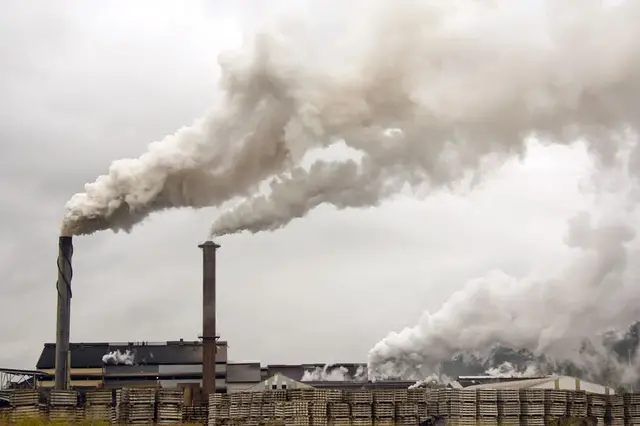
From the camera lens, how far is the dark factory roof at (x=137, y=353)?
83.4m

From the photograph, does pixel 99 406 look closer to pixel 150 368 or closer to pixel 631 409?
pixel 631 409

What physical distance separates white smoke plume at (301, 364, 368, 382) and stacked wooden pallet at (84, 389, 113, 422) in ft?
159

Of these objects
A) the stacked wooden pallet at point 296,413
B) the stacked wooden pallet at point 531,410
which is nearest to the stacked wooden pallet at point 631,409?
the stacked wooden pallet at point 531,410

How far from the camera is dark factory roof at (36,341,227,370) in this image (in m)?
83.4

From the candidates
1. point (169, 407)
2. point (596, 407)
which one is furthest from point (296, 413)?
point (596, 407)

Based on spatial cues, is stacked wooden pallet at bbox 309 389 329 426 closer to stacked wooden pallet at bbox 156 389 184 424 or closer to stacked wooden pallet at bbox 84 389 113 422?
stacked wooden pallet at bbox 156 389 184 424

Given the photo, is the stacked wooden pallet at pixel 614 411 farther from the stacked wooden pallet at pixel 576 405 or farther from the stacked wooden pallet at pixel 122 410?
the stacked wooden pallet at pixel 122 410

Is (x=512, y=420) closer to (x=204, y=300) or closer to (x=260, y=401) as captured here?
(x=260, y=401)

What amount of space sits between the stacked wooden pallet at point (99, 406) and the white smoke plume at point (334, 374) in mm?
48413

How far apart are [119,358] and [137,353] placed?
173 centimetres

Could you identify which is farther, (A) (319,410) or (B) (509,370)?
(B) (509,370)

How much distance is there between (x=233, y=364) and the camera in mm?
81500

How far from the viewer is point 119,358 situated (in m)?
84.2

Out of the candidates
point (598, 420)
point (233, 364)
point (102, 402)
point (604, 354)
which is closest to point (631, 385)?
point (604, 354)
